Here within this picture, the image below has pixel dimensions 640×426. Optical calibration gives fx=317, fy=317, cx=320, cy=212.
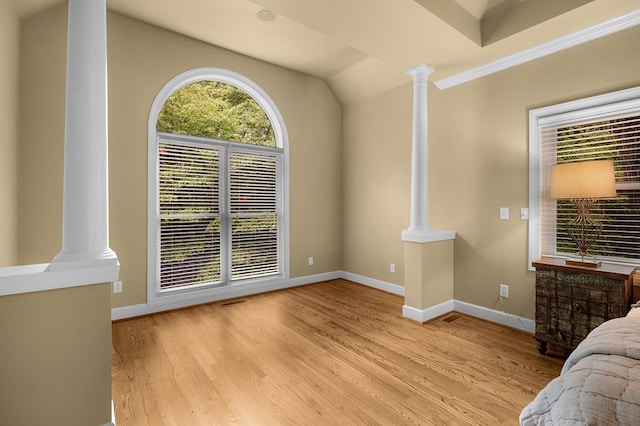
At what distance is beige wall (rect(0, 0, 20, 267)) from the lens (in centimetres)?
Result: 230

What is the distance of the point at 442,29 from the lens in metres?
2.65

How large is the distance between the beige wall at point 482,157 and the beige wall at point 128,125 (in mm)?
1091

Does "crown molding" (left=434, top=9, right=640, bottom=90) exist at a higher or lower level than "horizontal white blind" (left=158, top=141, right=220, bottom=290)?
higher

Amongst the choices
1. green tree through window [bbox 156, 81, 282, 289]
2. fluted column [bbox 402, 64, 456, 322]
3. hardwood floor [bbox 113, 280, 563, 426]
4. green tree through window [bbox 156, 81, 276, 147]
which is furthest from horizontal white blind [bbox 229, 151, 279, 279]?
fluted column [bbox 402, 64, 456, 322]

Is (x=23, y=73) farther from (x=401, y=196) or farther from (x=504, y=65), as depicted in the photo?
(x=504, y=65)

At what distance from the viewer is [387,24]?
2.60 m

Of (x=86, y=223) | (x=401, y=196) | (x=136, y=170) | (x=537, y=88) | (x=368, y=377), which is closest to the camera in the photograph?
(x=86, y=223)

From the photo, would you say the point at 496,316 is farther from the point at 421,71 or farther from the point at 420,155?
the point at 421,71

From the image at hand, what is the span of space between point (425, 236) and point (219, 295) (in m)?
2.56

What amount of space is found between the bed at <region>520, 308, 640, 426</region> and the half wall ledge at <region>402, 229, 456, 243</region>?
2177mm

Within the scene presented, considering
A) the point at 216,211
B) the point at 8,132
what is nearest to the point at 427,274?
the point at 216,211

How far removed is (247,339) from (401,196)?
2.67 m

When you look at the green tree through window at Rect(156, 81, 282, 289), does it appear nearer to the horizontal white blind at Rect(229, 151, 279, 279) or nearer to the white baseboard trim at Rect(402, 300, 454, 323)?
the horizontal white blind at Rect(229, 151, 279, 279)

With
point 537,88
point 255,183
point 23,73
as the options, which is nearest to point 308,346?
point 255,183
